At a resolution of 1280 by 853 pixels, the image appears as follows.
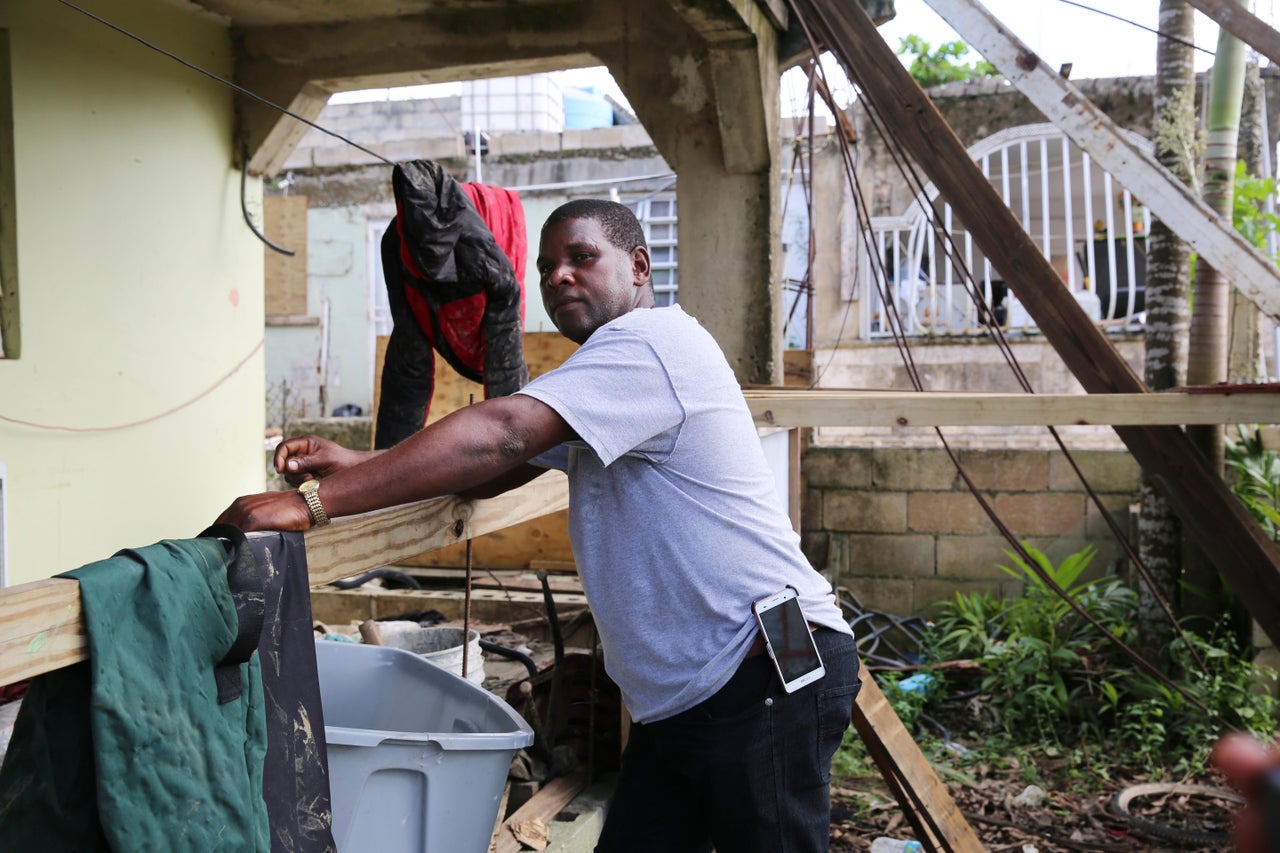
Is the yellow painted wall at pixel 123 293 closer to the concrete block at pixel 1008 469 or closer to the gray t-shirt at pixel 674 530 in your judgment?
the gray t-shirt at pixel 674 530

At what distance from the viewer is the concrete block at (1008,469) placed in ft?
24.9

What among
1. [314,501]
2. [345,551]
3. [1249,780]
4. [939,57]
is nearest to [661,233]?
[939,57]

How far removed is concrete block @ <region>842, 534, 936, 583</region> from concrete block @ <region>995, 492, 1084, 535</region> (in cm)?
56

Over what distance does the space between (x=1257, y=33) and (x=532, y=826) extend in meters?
3.73

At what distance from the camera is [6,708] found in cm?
204

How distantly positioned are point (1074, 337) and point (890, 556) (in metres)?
3.75

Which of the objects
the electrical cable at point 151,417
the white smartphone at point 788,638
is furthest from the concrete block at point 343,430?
the white smartphone at point 788,638

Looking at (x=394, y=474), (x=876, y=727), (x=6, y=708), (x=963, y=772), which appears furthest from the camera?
(x=963, y=772)

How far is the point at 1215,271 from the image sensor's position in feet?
19.0

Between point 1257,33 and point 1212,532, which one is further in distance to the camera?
point 1212,532

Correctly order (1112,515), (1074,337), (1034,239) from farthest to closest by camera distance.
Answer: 1. (1034,239)
2. (1112,515)
3. (1074,337)

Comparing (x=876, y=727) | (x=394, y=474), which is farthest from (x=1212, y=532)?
(x=394, y=474)

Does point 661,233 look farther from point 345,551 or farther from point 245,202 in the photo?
point 345,551

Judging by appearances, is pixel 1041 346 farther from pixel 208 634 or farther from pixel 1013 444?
pixel 208 634
